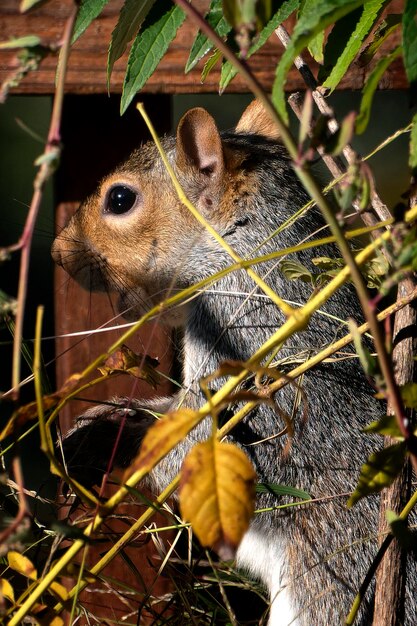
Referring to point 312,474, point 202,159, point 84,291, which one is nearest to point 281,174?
point 202,159

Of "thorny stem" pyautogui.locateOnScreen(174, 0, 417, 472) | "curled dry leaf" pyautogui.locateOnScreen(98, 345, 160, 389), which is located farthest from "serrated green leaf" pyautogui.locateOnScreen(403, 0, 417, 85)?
"curled dry leaf" pyautogui.locateOnScreen(98, 345, 160, 389)

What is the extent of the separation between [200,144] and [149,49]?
2.79 ft

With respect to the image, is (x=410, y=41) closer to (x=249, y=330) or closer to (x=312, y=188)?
(x=312, y=188)

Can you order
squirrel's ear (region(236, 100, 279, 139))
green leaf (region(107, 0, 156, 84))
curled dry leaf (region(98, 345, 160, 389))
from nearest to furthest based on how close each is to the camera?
green leaf (region(107, 0, 156, 84)), curled dry leaf (region(98, 345, 160, 389)), squirrel's ear (region(236, 100, 279, 139))

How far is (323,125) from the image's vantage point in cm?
75

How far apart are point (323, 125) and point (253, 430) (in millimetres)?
1209

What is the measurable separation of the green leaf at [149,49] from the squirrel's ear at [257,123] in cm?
116

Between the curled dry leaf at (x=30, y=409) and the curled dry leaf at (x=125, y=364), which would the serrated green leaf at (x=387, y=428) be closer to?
the curled dry leaf at (x=30, y=409)

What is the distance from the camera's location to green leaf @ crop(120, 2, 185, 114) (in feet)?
Result: 3.91

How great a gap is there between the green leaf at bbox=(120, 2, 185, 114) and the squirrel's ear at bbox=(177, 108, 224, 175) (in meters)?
0.69

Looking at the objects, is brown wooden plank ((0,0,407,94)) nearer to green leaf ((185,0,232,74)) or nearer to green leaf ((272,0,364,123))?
green leaf ((185,0,232,74))

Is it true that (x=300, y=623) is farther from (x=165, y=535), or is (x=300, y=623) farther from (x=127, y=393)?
(x=127, y=393)

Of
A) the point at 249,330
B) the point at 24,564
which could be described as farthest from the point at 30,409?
the point at 249,330

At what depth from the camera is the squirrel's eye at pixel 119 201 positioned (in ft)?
7.22
